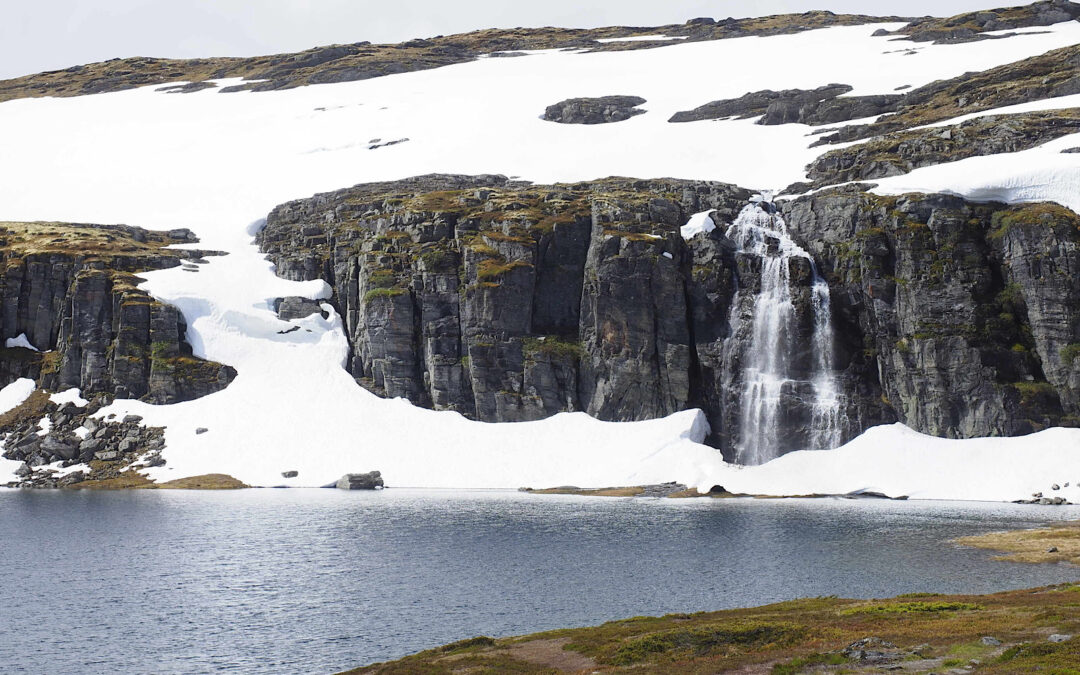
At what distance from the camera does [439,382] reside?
123 metres

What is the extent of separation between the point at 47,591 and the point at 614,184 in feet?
365

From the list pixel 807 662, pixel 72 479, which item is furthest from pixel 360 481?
pixel 807 662

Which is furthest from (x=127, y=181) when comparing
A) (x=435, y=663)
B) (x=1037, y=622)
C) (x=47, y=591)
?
(x=1037, y=622)

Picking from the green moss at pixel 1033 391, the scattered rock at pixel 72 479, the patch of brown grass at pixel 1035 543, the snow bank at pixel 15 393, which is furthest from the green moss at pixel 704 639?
the snow bank at pixel 15 393

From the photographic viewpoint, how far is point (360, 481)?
345ft

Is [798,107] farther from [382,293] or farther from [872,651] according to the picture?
[872,651]

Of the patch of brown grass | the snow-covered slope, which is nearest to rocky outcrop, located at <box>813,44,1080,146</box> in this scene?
the snow-covered slope

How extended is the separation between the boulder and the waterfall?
142 feet

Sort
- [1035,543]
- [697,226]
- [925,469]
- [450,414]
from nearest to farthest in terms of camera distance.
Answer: [1035,543]
[925,469]
[450,414]
[697,226]

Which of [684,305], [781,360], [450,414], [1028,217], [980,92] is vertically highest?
[980,92]

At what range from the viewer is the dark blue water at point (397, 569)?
41906 mm

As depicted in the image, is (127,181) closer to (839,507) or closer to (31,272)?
(31,272)

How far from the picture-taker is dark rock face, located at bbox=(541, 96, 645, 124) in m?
194

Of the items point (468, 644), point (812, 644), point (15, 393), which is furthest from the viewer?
point (15, 393)
